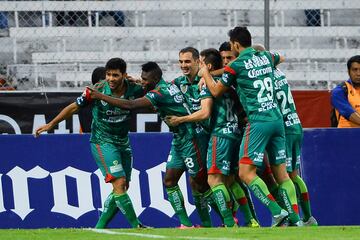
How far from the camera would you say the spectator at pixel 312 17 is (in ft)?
57.8

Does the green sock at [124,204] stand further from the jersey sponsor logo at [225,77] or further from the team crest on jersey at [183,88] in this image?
the jersey sponsor logo at [225,77]

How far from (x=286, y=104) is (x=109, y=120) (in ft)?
6.38

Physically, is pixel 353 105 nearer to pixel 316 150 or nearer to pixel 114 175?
pixel 316 150

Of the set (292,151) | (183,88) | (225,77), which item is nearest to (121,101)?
(183,88)

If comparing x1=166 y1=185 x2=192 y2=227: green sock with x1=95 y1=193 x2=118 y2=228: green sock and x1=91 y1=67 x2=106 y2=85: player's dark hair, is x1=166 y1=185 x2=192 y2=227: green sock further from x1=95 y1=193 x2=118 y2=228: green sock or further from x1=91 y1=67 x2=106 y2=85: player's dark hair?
x1=91 y1=67 x2=106 y2=85: player's dark hair

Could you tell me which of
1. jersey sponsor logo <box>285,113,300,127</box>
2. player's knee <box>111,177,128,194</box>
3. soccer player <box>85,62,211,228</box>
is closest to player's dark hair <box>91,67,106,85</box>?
soccer player <box>85,62,211,228</box>

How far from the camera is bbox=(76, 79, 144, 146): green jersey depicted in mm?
10672

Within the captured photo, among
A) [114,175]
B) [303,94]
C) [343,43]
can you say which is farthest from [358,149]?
[343,43]

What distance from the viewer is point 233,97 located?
10289mm

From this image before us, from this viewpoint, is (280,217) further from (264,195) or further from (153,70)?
(153,70)

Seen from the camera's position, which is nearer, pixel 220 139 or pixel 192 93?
pixel 220 139

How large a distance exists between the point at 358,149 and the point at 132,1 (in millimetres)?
6082

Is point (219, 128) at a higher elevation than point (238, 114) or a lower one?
lower

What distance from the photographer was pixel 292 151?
10492 millimetres
